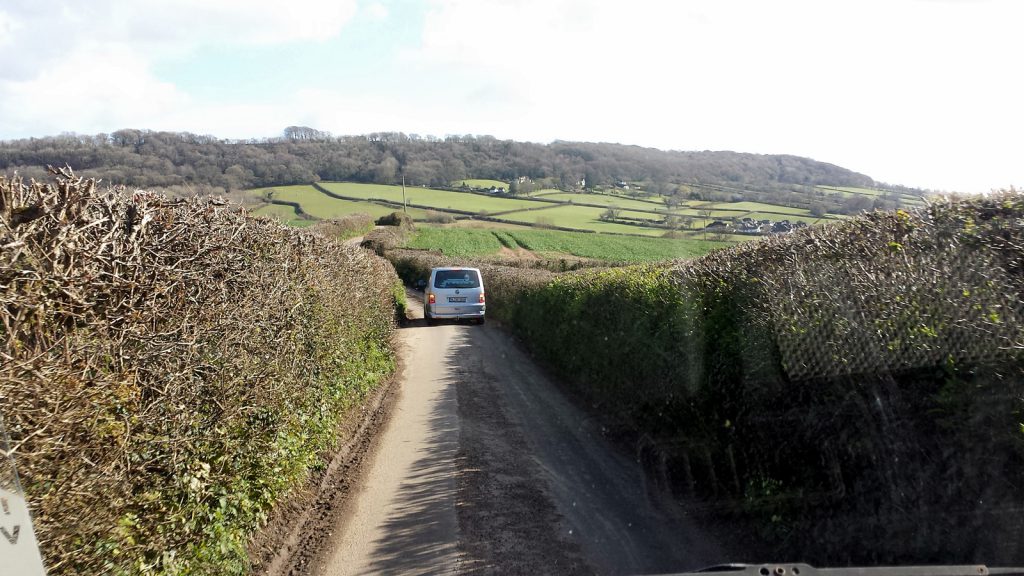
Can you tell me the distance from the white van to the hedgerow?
11662 mm

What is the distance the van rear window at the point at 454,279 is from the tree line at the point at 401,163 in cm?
586

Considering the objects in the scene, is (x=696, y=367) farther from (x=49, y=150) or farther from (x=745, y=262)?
(x=49, y=150)

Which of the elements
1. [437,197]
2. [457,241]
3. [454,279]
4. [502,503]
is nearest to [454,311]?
[454,279]

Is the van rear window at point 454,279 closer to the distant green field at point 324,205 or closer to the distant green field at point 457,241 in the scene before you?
the distant green field at point 324,205

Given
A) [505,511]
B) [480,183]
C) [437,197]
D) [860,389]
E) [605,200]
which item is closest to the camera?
[860,389]

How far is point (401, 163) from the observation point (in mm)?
61125

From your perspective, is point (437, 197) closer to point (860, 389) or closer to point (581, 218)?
point (581, 218)

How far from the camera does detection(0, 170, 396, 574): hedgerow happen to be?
267 cm

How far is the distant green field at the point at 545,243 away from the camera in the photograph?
32.7 meters

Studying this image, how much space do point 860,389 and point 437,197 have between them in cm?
5838

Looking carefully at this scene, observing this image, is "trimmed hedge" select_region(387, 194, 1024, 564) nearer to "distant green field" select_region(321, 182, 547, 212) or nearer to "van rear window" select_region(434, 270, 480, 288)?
"van rear window" select_region(434, 270, 480, 288)

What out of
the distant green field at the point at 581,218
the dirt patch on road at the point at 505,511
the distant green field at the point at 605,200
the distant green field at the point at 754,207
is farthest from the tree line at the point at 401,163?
the dirt patch on road at the point at 505,511

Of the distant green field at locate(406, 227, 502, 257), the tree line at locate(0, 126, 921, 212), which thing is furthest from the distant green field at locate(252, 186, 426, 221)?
the distant green field at locate(406, 227, 502, 257)

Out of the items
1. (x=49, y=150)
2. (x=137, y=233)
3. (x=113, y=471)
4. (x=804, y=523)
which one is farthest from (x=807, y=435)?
(x=49, y=150)
